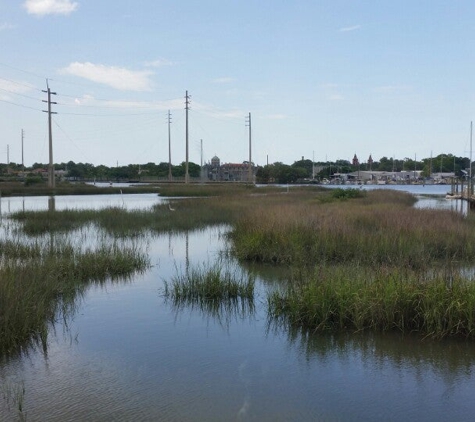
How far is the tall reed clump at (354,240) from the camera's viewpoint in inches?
500

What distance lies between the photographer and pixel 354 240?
44.5 feet

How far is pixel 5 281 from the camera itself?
7781 millimetres

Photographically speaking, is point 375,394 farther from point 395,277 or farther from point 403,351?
point 395,277

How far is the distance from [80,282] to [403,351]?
6.58m

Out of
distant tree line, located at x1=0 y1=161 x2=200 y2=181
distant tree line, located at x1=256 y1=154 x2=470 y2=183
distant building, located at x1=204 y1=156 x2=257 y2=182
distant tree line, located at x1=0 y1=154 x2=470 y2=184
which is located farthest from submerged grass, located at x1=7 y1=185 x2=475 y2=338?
distant building, located at x1=204 y1=156 x2=257 y2=182

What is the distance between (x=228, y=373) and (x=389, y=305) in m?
2.74

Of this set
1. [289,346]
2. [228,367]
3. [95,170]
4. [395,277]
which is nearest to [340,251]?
[395,277]

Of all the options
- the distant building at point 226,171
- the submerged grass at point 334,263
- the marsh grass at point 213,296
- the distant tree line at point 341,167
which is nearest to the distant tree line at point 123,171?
the distant building at point 226,171

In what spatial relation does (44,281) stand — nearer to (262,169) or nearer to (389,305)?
(389,305)

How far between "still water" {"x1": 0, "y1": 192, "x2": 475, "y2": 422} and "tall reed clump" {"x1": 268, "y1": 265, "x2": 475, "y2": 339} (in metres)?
0.27

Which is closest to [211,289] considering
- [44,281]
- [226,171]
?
[44,281]

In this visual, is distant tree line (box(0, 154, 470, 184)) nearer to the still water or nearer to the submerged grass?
the submerged grass

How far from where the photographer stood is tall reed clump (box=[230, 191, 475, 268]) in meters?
12.7

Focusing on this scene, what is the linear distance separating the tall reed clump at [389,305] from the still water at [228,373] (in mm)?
266
